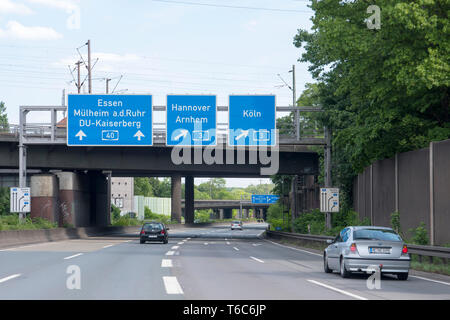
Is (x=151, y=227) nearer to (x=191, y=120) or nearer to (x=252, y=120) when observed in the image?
(x=191, y=120)

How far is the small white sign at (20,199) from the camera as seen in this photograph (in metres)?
38.6

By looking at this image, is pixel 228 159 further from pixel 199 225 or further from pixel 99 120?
pixel 199 225

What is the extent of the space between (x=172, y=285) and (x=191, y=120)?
79.5 feet

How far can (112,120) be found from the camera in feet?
123

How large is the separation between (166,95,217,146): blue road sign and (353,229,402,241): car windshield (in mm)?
20443

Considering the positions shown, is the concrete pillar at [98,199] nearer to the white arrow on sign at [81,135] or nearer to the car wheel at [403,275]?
the white arrow on sign at [81,135]

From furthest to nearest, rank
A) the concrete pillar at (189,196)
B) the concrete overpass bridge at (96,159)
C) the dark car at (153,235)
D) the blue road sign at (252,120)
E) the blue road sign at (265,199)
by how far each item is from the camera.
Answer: the blue road sign at (265,199), the concrete pillar at (189,196), the concrete overpass bridge at (96,159), the dark car at (153,235), the blue road sign at (252,120)

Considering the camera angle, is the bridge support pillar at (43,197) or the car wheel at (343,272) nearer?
the car wheel at (343,272)

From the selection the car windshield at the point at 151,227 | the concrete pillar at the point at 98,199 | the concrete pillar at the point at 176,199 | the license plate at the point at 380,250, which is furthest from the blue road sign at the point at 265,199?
the license plate at the point at 380,250

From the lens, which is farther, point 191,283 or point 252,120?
point 252,120

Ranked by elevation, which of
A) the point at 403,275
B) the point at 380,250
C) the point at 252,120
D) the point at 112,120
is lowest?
the point at 403,275

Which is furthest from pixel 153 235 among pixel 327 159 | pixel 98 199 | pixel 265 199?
pixel 265 199

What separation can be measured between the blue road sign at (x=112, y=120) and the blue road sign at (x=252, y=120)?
195 inches

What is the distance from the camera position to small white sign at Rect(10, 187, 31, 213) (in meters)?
38.6
